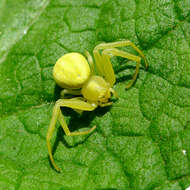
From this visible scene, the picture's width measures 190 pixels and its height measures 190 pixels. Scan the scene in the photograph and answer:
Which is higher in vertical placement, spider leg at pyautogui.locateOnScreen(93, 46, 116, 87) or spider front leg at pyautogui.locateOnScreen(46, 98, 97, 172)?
spider leg at pyautogui.locateOnScreen(93, 46, 116, 87)

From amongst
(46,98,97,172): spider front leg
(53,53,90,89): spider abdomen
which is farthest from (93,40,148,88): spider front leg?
(46,98,97,172): spider front leg

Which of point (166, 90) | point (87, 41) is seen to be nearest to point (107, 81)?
point (87, 41)

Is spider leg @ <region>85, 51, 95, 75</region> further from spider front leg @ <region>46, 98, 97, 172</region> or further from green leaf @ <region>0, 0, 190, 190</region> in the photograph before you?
spider front leg @ <region>46, 98, 97, 172</region>

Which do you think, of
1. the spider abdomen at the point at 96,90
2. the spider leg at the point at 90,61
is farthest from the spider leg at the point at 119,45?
the spider abdomen at the point at 96,90

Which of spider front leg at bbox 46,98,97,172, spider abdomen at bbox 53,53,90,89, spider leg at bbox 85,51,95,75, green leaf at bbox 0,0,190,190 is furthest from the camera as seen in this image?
spider leg at bbox 85,51,95,75

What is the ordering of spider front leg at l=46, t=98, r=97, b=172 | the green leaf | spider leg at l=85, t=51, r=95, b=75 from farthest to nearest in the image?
1. spider leg at l=85, t=51, r=95, b=75
2. spider front leg at l=46, t=98, r=97, b=172
3. the green leaf

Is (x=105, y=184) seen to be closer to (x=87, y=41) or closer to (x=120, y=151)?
(x=120, y=151)

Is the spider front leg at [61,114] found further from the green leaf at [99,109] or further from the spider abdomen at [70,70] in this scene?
the spider abdomen at [70,70]

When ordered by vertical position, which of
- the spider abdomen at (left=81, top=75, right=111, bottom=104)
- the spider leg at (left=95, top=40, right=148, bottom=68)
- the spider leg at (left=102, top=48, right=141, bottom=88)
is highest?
the spider leg at (left=95, top=40, right=148, bottom=68)
